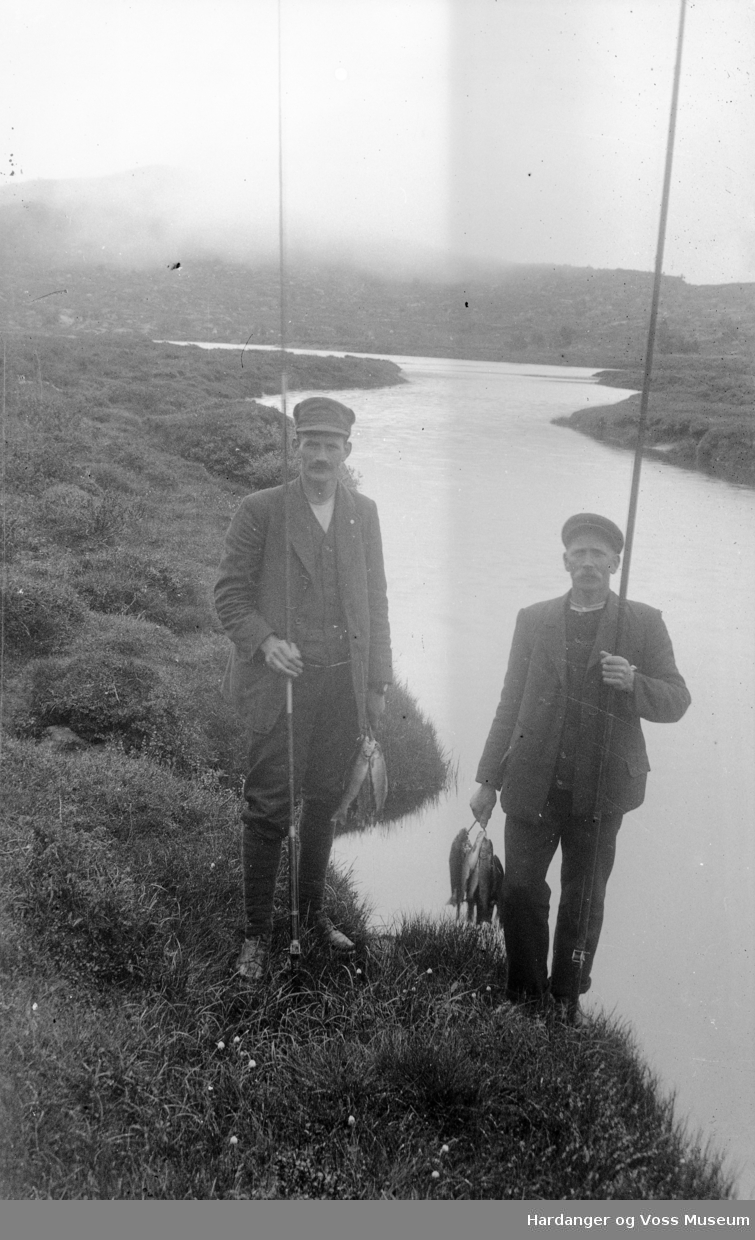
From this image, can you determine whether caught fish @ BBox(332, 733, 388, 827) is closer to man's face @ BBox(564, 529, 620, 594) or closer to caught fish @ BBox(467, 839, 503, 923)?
caught fish @ BBox(467, 839, 503, 923)

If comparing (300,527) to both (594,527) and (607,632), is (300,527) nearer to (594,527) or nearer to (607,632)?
(594,527)

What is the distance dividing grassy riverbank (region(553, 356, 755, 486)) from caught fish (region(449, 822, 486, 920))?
1.75m

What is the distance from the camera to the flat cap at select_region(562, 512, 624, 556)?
3455 mm

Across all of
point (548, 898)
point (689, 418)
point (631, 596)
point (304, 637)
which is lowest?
point (548, 898)

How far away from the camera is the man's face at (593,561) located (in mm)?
3449

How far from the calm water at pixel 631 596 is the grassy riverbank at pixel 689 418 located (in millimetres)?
75

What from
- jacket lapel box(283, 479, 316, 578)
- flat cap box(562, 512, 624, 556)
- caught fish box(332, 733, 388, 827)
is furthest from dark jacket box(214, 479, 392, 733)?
flat cap box(562, 512, 624, 556)

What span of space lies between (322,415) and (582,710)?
1.44 meters

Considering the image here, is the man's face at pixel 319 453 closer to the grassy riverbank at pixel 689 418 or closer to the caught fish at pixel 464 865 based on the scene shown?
the grassy riverbank at pixel 689 418

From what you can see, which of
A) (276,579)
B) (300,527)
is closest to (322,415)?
(300,527)

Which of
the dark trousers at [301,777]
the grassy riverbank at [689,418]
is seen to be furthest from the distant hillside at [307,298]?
the dark trousers at [301,777]

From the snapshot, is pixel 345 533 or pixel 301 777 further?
pixel 301 777

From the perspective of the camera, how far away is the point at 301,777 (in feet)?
12.1

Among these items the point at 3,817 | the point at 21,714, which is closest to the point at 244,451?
the point at 21,714
